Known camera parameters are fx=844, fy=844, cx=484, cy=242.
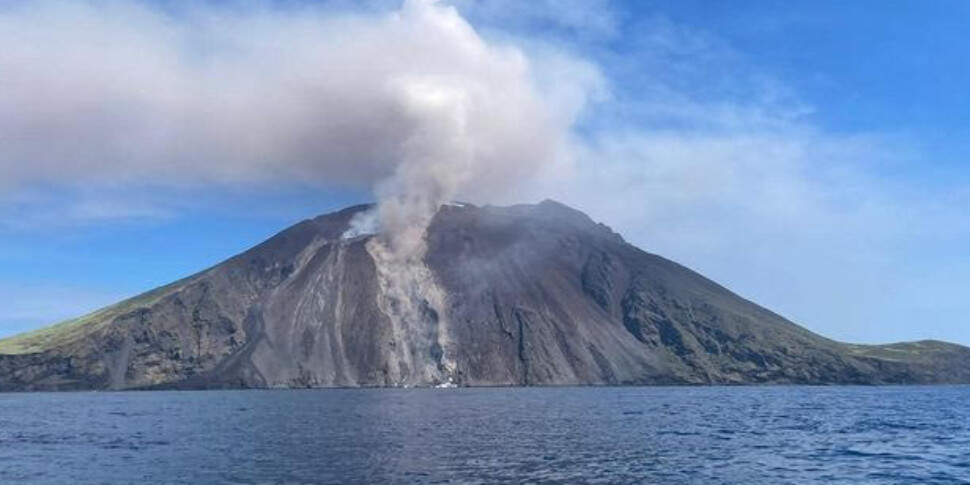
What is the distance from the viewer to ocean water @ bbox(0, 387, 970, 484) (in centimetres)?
6875

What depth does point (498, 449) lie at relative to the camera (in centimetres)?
8706

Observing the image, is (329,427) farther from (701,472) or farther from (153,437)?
(701,472)

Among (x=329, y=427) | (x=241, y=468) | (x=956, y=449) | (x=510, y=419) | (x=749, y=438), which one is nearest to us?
(x=241, y=468)

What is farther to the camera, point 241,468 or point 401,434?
point 401,434

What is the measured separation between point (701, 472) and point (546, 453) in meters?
18.2

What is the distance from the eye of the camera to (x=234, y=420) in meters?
140

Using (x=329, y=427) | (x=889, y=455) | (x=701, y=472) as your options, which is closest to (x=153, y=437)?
(x=329, y=427)

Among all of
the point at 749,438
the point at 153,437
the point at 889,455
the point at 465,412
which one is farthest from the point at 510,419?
the point at 889,455

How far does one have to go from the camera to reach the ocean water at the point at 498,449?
68.8 metres

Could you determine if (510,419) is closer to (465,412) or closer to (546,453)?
(465,412)

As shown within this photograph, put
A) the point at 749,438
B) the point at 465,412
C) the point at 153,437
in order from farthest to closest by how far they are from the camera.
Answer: the point at 465,412, the point at 153,437, the point at 749,438

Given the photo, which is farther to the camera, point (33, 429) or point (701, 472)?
point (33, 429)

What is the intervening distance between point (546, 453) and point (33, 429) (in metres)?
86.2

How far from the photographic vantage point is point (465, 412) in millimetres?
156375
